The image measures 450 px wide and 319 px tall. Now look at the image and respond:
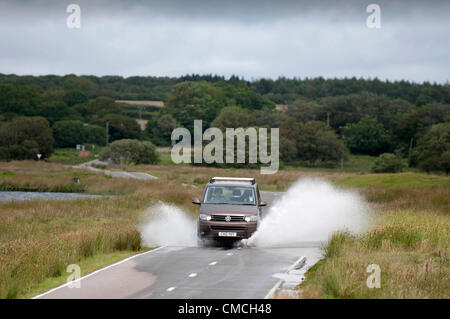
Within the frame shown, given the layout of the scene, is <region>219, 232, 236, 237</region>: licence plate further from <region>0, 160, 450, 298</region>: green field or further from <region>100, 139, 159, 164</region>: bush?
<region>100, 139, 159, 164</region>: bush

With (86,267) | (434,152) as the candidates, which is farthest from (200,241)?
(434,152)

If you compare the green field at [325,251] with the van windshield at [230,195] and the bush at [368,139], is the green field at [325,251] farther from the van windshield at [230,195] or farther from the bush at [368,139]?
the bush at [368,139]

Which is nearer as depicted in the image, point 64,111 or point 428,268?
point 428,268

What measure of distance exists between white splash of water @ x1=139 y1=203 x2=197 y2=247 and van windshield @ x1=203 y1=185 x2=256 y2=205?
77.7 inches

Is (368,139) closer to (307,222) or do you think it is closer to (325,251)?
(307,222)

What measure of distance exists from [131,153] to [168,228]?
86.3 meters

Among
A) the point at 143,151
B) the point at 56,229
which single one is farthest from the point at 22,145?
the point at 56,229

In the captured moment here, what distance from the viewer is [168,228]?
24.2 metres

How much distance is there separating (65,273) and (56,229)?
9564mm

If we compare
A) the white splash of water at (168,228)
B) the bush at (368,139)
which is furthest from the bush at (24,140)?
the white splash of water at (168,228)

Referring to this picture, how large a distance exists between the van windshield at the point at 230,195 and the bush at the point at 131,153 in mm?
89057

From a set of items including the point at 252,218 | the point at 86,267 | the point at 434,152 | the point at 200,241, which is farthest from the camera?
the point at 434,152
